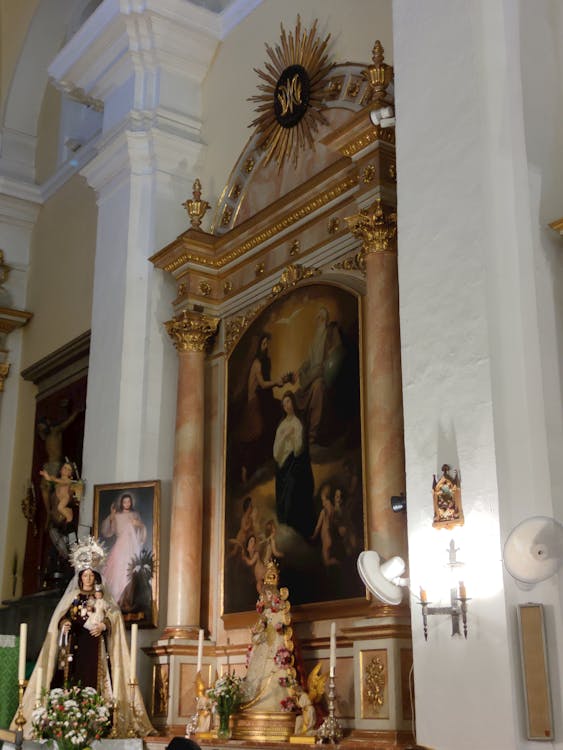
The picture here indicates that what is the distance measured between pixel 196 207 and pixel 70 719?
490 centimetres

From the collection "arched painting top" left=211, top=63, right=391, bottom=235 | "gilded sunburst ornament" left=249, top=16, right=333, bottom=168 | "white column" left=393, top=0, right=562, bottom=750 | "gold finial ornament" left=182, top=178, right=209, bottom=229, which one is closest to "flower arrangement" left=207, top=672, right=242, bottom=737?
"white column" left=393, top=0, right=562, bottom=750

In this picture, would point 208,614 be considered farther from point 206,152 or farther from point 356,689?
point 206,152

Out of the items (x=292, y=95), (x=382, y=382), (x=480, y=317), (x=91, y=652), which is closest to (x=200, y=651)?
(x=91, y=652)

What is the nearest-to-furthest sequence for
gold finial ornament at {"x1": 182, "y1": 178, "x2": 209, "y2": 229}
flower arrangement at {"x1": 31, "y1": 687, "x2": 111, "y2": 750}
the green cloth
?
flower arrangement at {"x1": 31, "y1": 687, "x2": 111, "y2": 750}, the green cloth, gold finial ornament at {"x1": 182, "y1": 178, "x2": 209, "y2": 229}

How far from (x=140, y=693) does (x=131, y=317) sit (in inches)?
144

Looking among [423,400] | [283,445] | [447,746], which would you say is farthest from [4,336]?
[447,746]

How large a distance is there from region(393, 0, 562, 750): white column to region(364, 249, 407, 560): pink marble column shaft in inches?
43.1

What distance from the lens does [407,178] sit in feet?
22.7

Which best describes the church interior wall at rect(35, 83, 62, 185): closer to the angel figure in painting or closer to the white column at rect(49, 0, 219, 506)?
the white column at rect(49, 0, 219, 506)

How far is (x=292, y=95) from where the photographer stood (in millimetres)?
9727

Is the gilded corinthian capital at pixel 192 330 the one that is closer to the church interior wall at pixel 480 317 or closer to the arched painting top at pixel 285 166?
the arched painting top at pixel 285 166

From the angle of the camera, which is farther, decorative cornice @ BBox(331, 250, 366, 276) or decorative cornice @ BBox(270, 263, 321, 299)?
decorative cornice @ BBox(270, 263, 321, 299)

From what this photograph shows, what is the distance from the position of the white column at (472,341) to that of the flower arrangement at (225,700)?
88.2 inches

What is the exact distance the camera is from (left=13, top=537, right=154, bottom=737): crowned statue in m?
8.52
